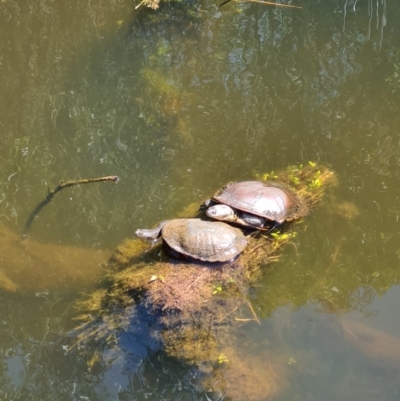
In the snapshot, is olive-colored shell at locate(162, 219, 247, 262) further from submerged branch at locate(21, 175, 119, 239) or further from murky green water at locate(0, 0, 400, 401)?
submerged branch at locate(21, 175, 119, 239)

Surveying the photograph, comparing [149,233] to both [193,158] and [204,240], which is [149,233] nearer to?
[204,240]

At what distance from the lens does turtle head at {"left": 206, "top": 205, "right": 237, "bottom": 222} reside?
15.7 feet

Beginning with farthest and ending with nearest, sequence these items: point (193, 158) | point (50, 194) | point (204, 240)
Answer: point (193, 158), point (50, 194), point (204, 240)

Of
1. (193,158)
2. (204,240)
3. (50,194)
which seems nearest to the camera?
(204,240)

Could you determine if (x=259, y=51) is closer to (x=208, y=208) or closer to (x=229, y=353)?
(x=208, y=208)

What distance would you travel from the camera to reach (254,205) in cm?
482

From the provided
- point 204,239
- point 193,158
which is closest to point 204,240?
point 204,239

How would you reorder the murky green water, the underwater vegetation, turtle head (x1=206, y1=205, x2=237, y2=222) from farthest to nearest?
turtle head (x1=206, y1=205, x2=237, y2=222)
the murky green water
the underwater vegetation

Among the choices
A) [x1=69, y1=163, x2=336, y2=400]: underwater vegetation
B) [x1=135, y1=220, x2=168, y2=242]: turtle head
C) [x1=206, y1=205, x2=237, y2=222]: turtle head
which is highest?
[x1=206, y1=205, x2=237, y2=222]: turtle head

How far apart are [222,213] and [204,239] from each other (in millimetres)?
437

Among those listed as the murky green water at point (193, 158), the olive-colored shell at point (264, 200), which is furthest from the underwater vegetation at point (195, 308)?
the olive-colored shell at point (264, 200)

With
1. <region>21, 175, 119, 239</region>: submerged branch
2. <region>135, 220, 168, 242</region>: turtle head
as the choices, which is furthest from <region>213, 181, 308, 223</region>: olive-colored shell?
<region>21, 175, 119, 239</region>: submerged branch

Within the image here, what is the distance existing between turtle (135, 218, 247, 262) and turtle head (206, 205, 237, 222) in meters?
0.09

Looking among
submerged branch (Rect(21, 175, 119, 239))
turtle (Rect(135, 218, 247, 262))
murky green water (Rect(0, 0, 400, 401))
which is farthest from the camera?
submerged branch (Rect(21, 175, 119, 239))
